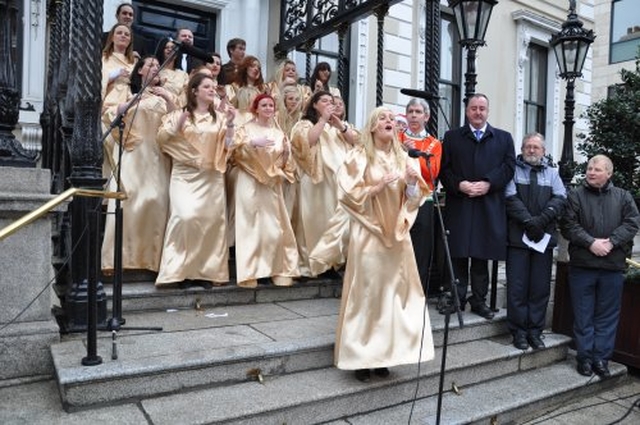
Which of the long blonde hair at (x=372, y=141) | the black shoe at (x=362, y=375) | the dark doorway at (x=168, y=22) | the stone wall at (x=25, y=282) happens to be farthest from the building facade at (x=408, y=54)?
the stone wall at (x=25, y=282)

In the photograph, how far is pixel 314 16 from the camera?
8.05 m

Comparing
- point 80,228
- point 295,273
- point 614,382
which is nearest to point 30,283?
point 80,228

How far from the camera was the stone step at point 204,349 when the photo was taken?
342 centimetres

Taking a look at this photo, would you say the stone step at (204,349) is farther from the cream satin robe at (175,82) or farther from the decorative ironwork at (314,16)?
the decorative ironwork at (314,16)

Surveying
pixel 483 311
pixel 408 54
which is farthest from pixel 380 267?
pixel 408 54

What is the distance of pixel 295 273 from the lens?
564 centimetres

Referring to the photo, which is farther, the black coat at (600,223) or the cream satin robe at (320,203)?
the cream satin robe at (320,203)

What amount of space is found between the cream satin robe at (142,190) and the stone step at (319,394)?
79.5 inches

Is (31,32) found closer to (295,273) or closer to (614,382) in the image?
(295,273)

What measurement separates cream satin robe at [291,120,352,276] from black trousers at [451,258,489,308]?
120 cm

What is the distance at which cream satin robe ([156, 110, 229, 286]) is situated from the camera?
513 centimetres

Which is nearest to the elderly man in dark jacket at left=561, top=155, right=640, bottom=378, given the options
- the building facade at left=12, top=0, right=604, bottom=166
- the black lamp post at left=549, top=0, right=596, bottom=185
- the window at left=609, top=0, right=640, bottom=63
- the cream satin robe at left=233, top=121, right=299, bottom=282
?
the building facade at left=12, top=0, right=604, bottom=166

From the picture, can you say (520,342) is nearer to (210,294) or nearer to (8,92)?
(210,294)

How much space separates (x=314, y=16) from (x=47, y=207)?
5.79 metres
